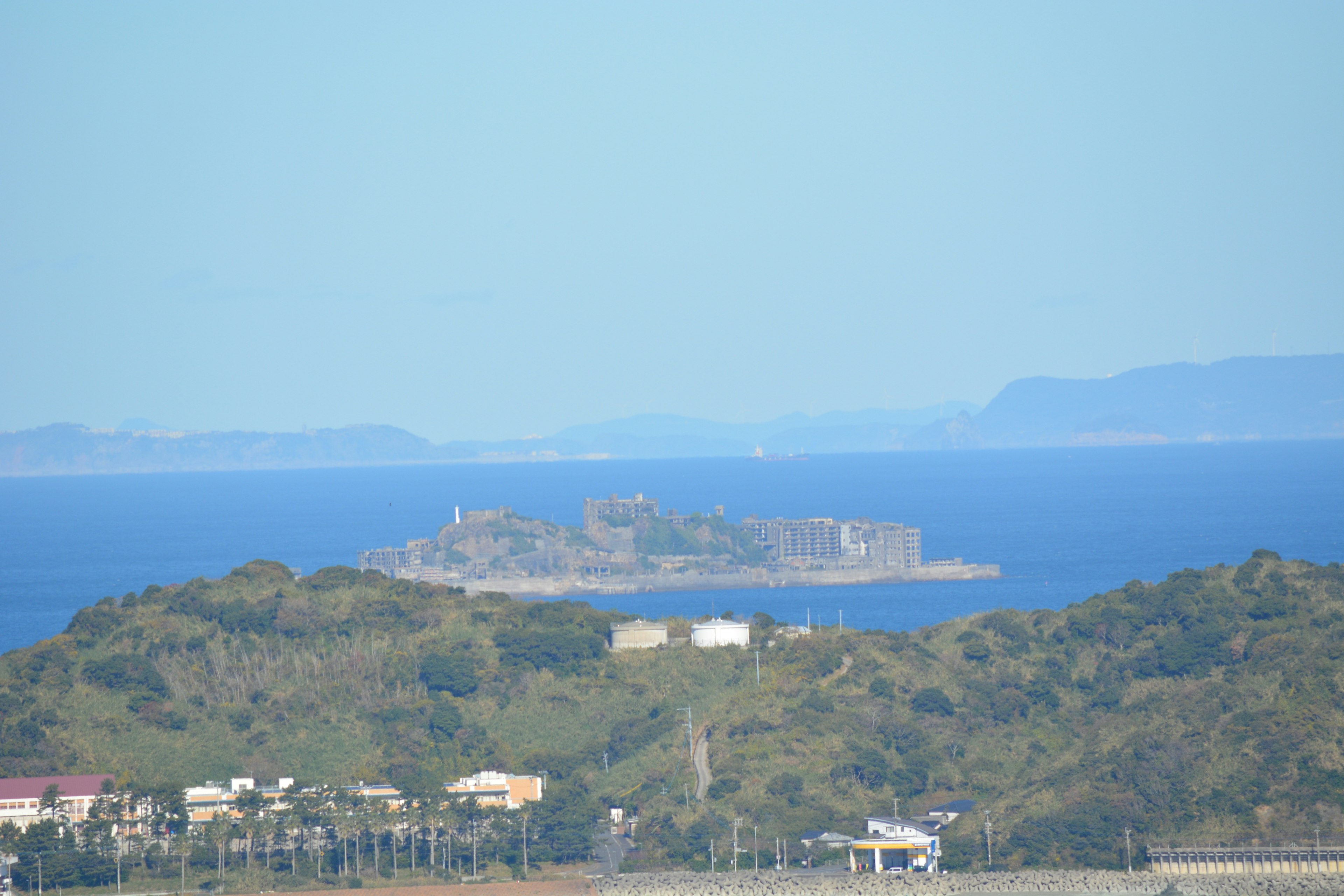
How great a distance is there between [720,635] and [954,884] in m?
25.9

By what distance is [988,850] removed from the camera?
135 feet

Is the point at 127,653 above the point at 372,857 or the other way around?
above

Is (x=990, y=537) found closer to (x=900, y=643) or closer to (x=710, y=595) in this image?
(x=710, y=595)

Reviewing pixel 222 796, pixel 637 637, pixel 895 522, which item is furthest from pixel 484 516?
pixel 222 796

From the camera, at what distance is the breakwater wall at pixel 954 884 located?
126ft

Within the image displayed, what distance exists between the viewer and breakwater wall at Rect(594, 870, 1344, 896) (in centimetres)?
3834

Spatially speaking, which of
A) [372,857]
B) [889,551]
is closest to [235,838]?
[372,857]

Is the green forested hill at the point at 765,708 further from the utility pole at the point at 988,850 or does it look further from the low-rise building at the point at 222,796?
the low-rise building at the point at 222,796

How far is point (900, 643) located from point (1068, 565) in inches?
2537

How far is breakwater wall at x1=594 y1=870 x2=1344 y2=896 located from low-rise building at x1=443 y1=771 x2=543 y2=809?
20.9 ft

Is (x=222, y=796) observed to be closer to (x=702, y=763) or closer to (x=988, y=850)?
(x=702, y=763)

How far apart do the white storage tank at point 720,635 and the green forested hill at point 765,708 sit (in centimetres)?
106

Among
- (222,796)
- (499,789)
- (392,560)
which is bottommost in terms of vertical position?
(499,789)

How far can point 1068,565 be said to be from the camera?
123250 mm
